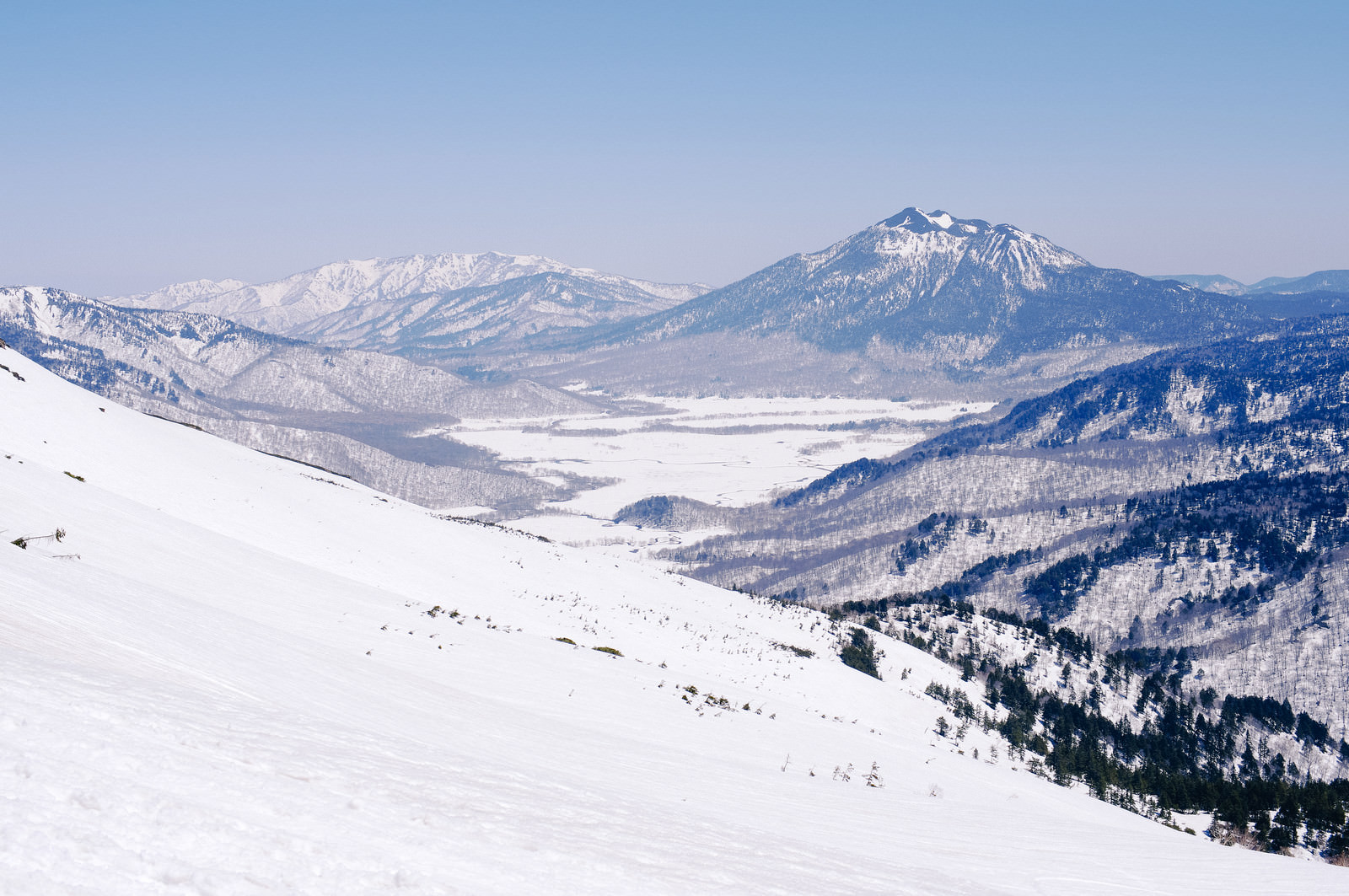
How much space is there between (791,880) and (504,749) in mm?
6525

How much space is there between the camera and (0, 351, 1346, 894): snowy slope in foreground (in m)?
6.61

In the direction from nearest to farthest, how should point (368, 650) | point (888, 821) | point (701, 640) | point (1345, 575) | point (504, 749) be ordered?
point (504, 749) → point (888, 821) → point (368, 650) → point (701, 640) → point (1345, 575)

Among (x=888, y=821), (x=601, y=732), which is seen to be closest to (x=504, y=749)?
(x=601, y=732)

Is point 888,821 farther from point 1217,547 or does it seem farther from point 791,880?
point 1217,547

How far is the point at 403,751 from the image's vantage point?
418 inches

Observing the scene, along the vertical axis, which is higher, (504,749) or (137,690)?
(137,690)

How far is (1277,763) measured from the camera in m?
112

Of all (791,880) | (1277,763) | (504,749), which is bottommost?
(1277,763)

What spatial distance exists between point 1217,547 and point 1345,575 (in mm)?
27992

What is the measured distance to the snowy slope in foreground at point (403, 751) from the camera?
6.61 m

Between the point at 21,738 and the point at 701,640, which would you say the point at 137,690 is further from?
the point at 701,640

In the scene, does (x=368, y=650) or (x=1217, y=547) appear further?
(x=1217, y=547)

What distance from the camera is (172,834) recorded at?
6203mm

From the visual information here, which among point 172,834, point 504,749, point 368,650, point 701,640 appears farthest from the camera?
point 701,640
